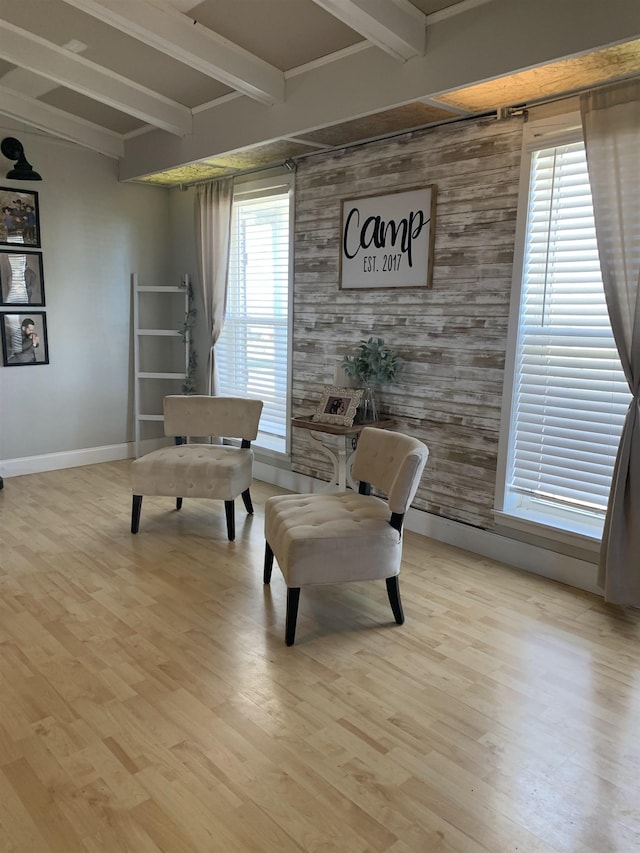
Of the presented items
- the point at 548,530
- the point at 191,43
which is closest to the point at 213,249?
the point at 191,43

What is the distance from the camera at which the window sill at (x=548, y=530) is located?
10.6ft

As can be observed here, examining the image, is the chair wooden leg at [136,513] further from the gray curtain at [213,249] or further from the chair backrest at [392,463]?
the gray curtain at [213,249]

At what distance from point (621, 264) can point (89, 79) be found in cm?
346

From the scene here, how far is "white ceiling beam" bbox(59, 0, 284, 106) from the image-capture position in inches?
122

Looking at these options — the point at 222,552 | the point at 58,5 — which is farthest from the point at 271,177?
the point at 222,552

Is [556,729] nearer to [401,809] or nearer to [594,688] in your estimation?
[594,688]

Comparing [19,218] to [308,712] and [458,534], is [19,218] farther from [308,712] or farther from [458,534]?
[308,712]

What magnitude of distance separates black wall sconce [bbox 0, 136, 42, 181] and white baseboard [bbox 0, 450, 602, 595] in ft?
7.31

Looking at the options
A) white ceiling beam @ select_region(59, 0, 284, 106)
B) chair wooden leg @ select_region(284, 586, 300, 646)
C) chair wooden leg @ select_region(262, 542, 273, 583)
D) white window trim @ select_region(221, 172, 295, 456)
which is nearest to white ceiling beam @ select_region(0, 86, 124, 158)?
white window trim @ select_region(221, 172, 295, 456)

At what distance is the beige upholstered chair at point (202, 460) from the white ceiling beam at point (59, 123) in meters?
2.46

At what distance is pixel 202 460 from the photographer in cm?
397

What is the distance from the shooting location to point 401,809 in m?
1.80

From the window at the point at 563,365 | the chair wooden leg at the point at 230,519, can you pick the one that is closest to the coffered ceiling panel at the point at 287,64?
the window at the point at 563,365

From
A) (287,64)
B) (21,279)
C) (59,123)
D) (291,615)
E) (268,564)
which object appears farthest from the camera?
(21,279)
